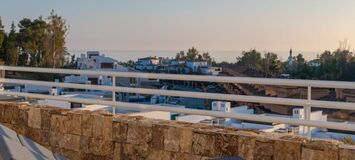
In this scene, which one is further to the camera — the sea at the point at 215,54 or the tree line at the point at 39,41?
the tree line at the point at 39,41

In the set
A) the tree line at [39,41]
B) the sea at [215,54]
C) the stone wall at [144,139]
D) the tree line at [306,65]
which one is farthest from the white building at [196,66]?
the tree line at [39,41]

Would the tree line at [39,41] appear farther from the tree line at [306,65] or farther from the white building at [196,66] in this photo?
the white building at [196,66]

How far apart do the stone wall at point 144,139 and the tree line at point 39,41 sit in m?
32.1

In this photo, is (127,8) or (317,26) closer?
(317,26)

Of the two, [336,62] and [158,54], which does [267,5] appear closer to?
[336,62]

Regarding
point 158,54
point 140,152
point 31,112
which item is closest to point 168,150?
point 140,152

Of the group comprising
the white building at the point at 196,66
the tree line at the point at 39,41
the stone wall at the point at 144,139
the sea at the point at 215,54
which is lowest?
the stone wall at the point at 144,139

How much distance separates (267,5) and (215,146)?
17.3 metres

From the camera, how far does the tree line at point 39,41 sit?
37781 mm

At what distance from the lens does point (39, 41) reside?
39.4m

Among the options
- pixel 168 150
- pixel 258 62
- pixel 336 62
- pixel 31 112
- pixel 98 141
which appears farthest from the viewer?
pixel 258 62

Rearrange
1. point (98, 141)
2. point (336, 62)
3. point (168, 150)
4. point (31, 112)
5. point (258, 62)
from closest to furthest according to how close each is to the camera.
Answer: point (168, 150) → point (98, 141) → point (31, 112) → point (336, 62) → point (258, 62)

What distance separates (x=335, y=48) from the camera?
2358 centimetres

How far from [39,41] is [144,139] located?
36148 mm
